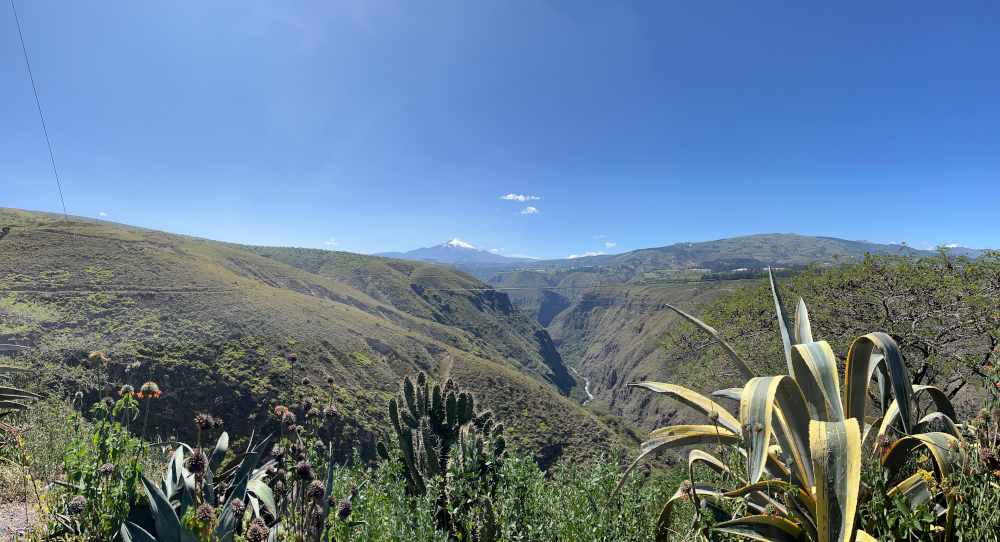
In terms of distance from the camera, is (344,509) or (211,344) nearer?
(344,509)

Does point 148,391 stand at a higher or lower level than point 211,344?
lower

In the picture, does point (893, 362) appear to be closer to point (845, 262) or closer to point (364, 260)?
point (845, 262)

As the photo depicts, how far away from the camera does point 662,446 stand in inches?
104

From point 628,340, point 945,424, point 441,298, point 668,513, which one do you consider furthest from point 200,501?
point 628,340

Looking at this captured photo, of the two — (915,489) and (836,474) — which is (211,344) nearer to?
(836,474)

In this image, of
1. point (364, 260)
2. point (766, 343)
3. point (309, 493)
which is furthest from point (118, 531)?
point (364, 260)

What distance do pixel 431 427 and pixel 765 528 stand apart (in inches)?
113

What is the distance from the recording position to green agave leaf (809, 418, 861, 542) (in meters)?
1.60

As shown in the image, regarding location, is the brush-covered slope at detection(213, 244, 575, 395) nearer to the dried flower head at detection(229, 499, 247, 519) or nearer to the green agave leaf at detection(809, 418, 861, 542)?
the dried flower head at detection(229, 499, 247, 519)

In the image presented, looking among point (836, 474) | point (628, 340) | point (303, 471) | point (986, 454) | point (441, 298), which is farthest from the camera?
point (628, 340)

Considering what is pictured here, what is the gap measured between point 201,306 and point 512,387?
26672mm

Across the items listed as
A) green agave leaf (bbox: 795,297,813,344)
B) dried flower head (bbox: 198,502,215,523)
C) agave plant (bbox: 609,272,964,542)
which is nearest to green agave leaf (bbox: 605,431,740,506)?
agave plant (bbox: 609,272,964,542)

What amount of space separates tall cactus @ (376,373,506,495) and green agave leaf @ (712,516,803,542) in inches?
73.6

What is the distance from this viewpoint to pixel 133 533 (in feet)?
6.74
